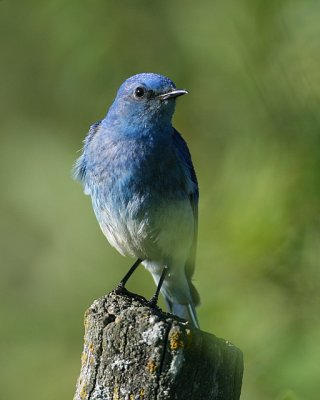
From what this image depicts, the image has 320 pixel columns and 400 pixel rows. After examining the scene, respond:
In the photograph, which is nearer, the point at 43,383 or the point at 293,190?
the point at 293,190

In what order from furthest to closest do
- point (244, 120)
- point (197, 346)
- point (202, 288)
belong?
point (244, 120)
point (202, 288)
point (197, 346)

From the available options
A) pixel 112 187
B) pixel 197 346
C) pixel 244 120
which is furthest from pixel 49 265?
pixel 197 346

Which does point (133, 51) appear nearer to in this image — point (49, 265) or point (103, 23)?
point (103, 23)

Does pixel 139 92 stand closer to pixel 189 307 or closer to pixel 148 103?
pixel 148 103

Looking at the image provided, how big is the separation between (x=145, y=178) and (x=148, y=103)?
55cm

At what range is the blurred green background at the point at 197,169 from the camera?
5.09 meters

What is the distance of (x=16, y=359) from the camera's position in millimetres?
10234

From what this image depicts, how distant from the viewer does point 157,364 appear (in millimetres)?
4043

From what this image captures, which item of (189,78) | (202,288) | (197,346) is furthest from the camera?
(189,78)

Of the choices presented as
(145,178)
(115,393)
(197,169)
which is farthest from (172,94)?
(115,393)

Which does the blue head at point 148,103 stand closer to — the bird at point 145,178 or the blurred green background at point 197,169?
the bird at point 145,178

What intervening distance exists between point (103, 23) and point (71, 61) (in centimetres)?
51

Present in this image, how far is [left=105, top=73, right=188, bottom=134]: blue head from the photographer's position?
6.82 metres

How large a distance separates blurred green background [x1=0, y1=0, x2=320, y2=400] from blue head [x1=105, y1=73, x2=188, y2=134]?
50 cm
